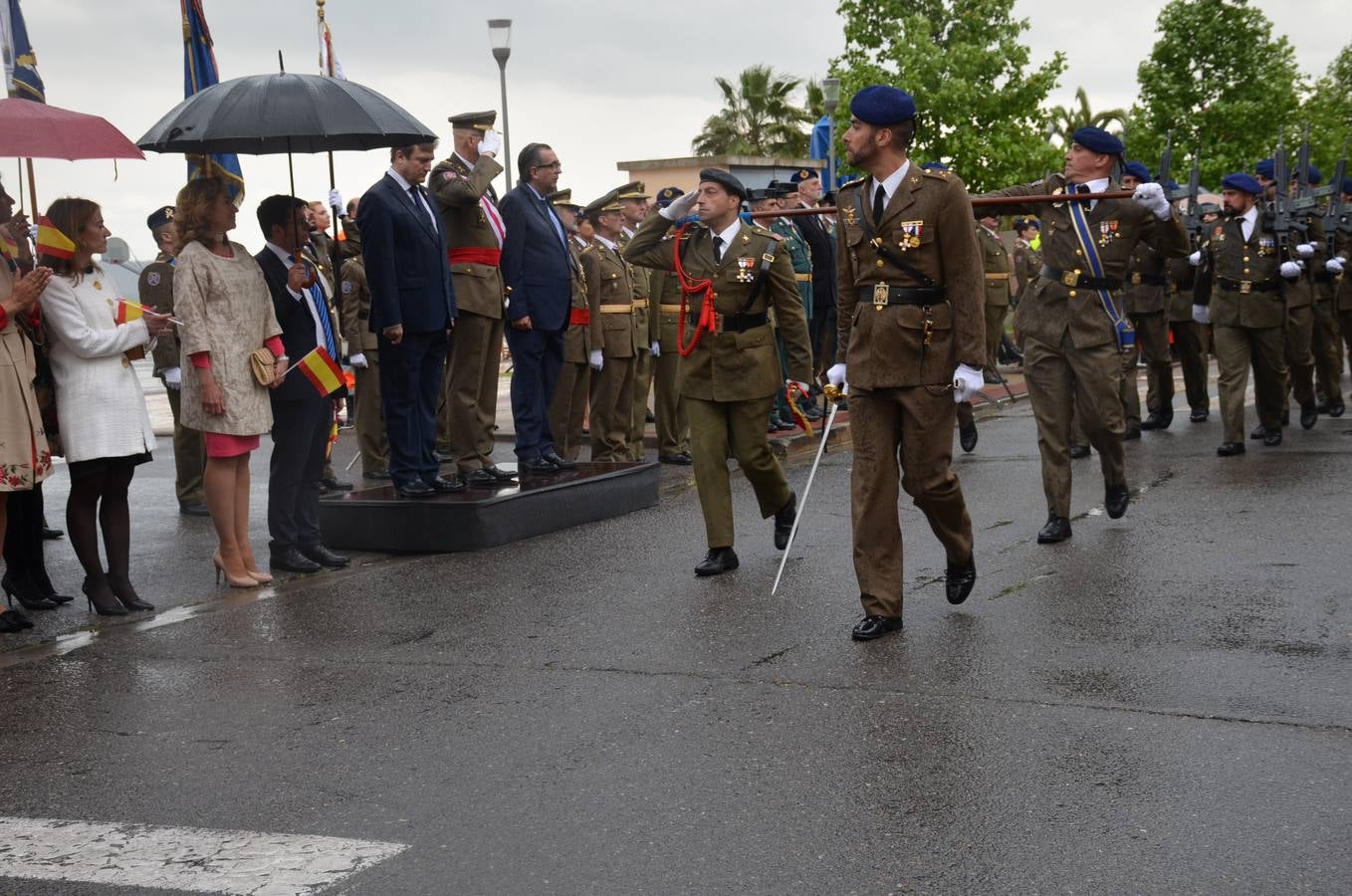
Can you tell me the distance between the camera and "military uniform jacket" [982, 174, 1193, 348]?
29.5 ft

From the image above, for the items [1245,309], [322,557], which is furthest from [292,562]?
[1245,309]

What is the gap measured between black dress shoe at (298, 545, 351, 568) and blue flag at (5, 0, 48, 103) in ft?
10.6

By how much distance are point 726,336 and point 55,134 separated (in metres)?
3.20

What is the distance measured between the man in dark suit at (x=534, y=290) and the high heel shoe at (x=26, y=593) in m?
3.15

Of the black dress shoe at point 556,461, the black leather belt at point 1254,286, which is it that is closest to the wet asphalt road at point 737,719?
the black dress shoe at point 556,461

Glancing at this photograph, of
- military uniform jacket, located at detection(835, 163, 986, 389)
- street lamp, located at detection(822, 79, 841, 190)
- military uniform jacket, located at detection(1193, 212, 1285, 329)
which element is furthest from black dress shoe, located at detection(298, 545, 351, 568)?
street lamp, located at detection(822, 79, 841, 190)

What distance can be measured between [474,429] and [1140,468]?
4840 mm

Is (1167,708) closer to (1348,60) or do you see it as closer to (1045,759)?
(1045,759)

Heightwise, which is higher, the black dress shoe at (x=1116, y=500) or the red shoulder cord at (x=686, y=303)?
the red shoulder cord at (x=686, y=303)

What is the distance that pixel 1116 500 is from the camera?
9.35 meters

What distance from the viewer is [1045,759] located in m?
4.94

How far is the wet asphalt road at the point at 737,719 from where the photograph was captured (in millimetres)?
4250

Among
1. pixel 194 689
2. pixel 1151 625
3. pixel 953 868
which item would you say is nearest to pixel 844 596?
pixel 1151 625

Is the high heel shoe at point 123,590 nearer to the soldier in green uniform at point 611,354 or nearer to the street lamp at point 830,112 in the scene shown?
the soldier in green uniform at point 611,354
